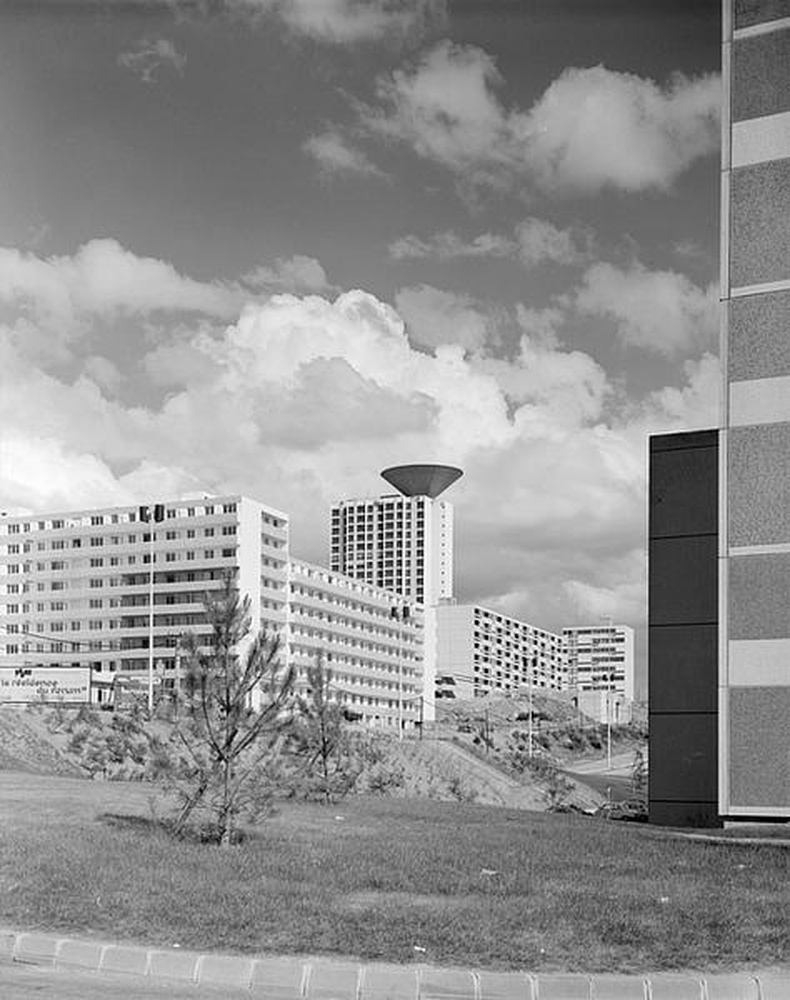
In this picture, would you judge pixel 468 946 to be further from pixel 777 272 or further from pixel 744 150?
pixel 744 150

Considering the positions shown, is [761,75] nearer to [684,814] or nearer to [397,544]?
[684,814]

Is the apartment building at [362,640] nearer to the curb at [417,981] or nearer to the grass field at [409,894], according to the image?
the grass field at [409,894]

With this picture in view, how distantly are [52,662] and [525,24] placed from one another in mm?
47404

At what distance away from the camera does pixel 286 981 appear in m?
5.27

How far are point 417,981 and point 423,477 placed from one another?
294 feet

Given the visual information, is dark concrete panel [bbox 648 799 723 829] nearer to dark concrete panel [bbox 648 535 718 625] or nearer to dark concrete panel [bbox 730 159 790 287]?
dark concrete panel [bbox 648 535 718 625]

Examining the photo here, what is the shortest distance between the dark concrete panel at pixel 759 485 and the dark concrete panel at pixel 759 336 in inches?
14.5

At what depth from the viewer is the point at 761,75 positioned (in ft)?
29.0

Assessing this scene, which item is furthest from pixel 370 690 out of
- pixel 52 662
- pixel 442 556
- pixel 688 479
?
pixel 688 479

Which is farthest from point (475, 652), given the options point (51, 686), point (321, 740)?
point (321, 740)

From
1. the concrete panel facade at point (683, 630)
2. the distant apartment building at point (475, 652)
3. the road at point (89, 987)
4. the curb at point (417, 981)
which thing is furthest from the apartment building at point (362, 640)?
the curb at point (417, 981)

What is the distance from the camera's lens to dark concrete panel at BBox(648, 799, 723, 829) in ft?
47.5

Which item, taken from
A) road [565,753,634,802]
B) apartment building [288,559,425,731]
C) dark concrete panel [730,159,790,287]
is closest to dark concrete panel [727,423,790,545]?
dark concrete panel [730,159,790,287]

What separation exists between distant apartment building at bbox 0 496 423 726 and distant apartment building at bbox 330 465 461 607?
30.9 m
